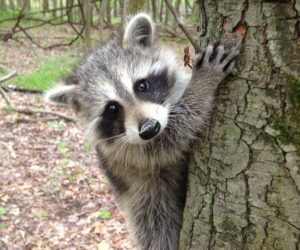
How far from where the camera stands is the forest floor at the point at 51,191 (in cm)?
447

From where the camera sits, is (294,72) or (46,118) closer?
(294,72)

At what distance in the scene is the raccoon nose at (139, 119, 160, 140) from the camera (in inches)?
90.0

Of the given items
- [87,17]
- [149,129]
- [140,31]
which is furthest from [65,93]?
[87,17]

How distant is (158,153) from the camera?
2.52 m

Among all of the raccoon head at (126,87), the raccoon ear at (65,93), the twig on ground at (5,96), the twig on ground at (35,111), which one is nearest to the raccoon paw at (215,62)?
the raccoon head at (126,87)

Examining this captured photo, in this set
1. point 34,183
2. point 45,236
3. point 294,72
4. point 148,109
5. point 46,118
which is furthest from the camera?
point 46,118

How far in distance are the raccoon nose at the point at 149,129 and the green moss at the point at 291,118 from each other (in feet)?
2.42

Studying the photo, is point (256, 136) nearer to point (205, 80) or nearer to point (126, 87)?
point (205, 80)

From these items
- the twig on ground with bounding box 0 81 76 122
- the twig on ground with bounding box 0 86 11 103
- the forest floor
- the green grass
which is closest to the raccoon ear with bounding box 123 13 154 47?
the forest floor

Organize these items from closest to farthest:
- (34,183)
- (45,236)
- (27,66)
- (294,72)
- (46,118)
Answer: (294,72) < (45,236) < (34,183) < (46,118) < (27,66)

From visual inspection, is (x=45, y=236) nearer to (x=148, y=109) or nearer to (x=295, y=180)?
(x=148, y=109)

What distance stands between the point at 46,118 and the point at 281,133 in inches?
234

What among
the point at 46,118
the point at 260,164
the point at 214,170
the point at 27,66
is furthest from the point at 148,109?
the point at 27,66

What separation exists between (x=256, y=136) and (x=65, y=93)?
62.8 inches
